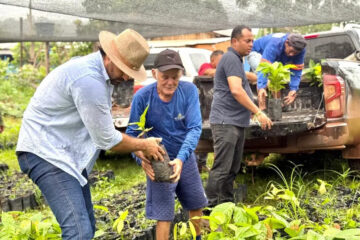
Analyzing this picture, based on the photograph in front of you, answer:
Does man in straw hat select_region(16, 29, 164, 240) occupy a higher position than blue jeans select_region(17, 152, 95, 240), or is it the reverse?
man in straw hat select_region(16, 29, 164, 240)

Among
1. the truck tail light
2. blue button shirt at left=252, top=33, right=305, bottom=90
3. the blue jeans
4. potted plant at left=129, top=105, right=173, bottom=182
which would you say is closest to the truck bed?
the truck tail light

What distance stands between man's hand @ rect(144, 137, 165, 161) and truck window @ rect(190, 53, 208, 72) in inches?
286

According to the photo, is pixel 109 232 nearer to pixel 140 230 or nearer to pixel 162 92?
pixel 140 230

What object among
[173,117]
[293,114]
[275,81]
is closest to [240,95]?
[275,81]

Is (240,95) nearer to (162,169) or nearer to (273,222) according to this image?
(162,169)

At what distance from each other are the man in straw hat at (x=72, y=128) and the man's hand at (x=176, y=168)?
45 centimetres

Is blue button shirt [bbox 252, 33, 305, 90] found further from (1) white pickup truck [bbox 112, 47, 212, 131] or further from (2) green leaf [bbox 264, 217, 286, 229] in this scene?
(2) green leaf [bbox 264, 217, 286, 229]

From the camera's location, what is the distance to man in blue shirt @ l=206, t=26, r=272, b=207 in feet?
17.2

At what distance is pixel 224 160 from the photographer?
5.30 meters

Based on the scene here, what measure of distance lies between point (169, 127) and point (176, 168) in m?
0.43

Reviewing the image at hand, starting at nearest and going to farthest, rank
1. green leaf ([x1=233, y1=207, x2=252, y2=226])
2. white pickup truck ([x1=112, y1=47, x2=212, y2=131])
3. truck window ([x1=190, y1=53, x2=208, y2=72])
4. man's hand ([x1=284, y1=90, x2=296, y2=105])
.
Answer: green leaf ([x1=233, y1=207, x2=252, y2=226]) < man's hand ([x1=284, y1=90, x2=296, y2=105]) < white pickup truck ([x1=112, y1=47, x2=212, y2=131]) < truck window ([x1=190, y1=53, x2=208, y2=72])

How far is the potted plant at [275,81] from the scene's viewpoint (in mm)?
5973

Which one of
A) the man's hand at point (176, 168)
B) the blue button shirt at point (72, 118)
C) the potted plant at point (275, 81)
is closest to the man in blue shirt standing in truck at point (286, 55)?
the potted plant at point (275, 81)

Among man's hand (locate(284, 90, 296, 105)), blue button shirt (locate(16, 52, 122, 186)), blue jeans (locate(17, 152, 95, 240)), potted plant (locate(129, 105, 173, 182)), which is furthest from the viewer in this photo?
man's hand (locate(284, 90, 296, 105))
